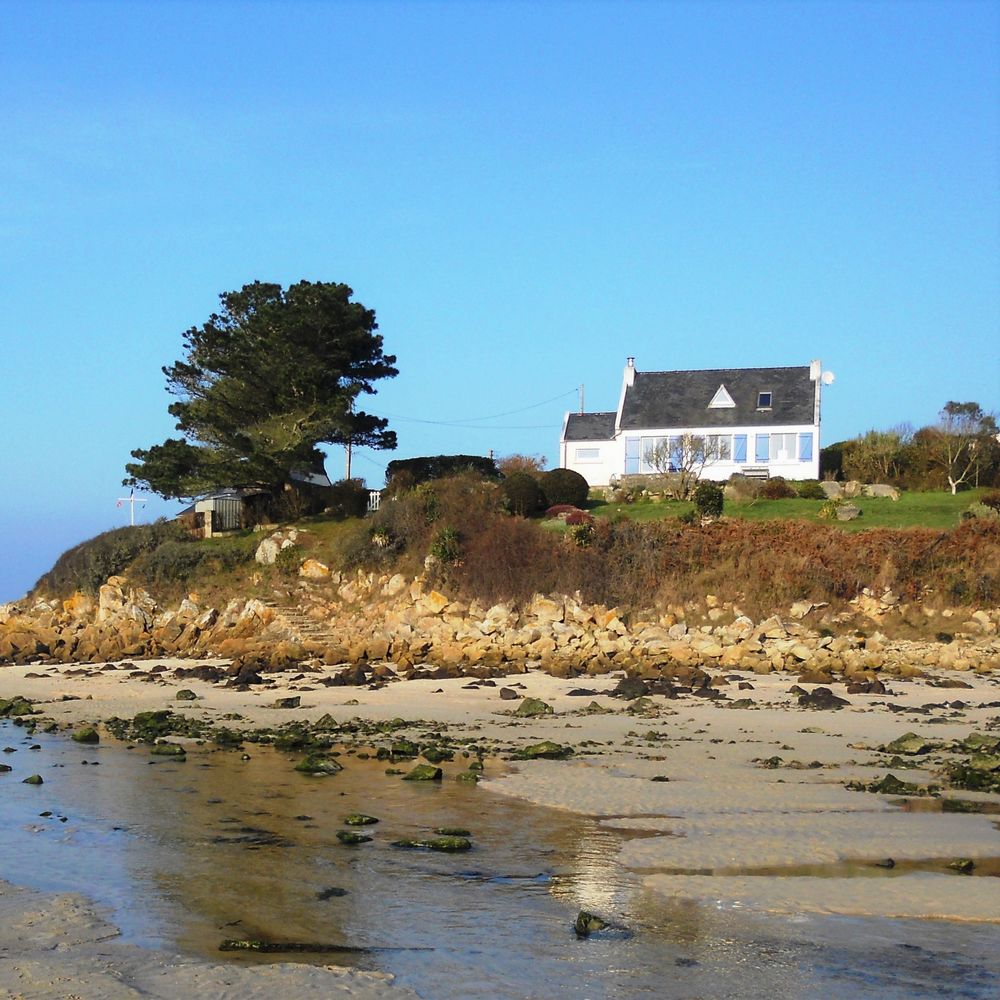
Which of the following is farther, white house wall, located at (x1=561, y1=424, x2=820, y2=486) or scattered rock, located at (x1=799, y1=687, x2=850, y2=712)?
white house wall, located at (x1=561, y1=424, x2=820, y2=486)

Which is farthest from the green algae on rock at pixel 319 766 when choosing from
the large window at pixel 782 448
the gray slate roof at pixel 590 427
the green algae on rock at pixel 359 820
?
the gray slate roof at pixel 590 427

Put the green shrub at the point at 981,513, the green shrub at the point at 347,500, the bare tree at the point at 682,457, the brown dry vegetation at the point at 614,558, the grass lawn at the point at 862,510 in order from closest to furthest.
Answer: the brown dry vegetation at the point at 614,558, the green shrub at the point at 981,513, the grass lawn at the point at 862,510, the green shrub at the point at 347,500, the bare tree at the point at 682,457

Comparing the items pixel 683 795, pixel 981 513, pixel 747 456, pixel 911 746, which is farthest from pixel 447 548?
pixel 683 795

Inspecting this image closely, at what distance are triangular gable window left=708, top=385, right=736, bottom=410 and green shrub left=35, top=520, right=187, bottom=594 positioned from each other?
24.5 m

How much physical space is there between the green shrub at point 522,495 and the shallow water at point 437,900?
23.5 meters

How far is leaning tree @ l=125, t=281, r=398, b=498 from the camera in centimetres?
3956

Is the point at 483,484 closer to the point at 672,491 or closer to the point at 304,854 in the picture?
the point at 672,491

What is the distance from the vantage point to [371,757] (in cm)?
1775

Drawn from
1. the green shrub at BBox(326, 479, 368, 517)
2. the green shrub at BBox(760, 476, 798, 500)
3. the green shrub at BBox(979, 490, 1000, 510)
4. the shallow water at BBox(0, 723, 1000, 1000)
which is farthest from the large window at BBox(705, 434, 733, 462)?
the shallow water at BBox(0, 723, 1000, 1000)

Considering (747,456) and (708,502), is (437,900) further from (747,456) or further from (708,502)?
(747,456)

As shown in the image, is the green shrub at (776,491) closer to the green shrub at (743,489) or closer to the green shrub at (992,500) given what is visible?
the green shrub at (743,489)

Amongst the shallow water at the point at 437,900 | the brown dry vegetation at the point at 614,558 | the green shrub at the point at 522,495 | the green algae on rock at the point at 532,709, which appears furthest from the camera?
the green shrub at the point at 522,495

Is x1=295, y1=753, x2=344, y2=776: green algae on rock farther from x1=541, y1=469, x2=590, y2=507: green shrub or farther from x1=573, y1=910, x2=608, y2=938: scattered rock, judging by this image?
x1=541, y1=469, x2=590, y2=507: green shrub

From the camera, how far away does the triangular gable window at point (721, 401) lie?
54.1m
